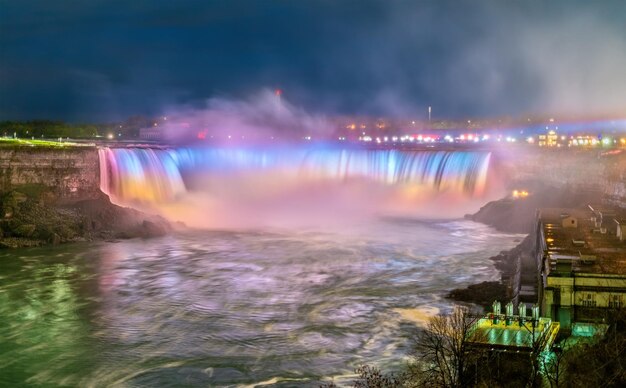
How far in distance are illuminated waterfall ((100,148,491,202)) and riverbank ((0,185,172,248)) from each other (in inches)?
219

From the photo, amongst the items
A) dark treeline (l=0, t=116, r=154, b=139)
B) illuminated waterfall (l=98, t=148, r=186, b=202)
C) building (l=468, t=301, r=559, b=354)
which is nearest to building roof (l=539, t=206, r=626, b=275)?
building (l=468, t=301, r=559, b=354)

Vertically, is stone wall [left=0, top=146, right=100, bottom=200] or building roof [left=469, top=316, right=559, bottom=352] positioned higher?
stone wall [left=0, top=146, right=100, bottom=200]

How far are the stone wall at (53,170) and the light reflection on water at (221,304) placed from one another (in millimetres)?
6929

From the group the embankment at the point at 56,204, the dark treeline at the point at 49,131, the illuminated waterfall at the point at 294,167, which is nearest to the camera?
the embankment at the point at 56,204

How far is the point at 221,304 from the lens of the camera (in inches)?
970

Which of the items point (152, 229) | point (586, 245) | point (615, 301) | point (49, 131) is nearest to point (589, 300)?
point (615, 301)

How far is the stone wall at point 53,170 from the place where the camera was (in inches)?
1523

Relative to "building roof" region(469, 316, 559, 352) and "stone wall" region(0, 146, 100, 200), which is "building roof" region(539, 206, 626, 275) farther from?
"stone wall" region(0, 146, 100, 200)

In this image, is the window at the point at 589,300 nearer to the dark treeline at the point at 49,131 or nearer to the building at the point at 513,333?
the building at the point at 513,333

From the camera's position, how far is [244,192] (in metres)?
59.5

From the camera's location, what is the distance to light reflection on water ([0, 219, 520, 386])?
18.2 m

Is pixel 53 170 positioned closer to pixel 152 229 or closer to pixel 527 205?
pixel 152 229

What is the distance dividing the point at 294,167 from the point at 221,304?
40800 millimetres

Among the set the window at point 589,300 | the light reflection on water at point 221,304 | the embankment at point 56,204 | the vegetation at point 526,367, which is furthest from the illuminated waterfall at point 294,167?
the window at point 589,300
